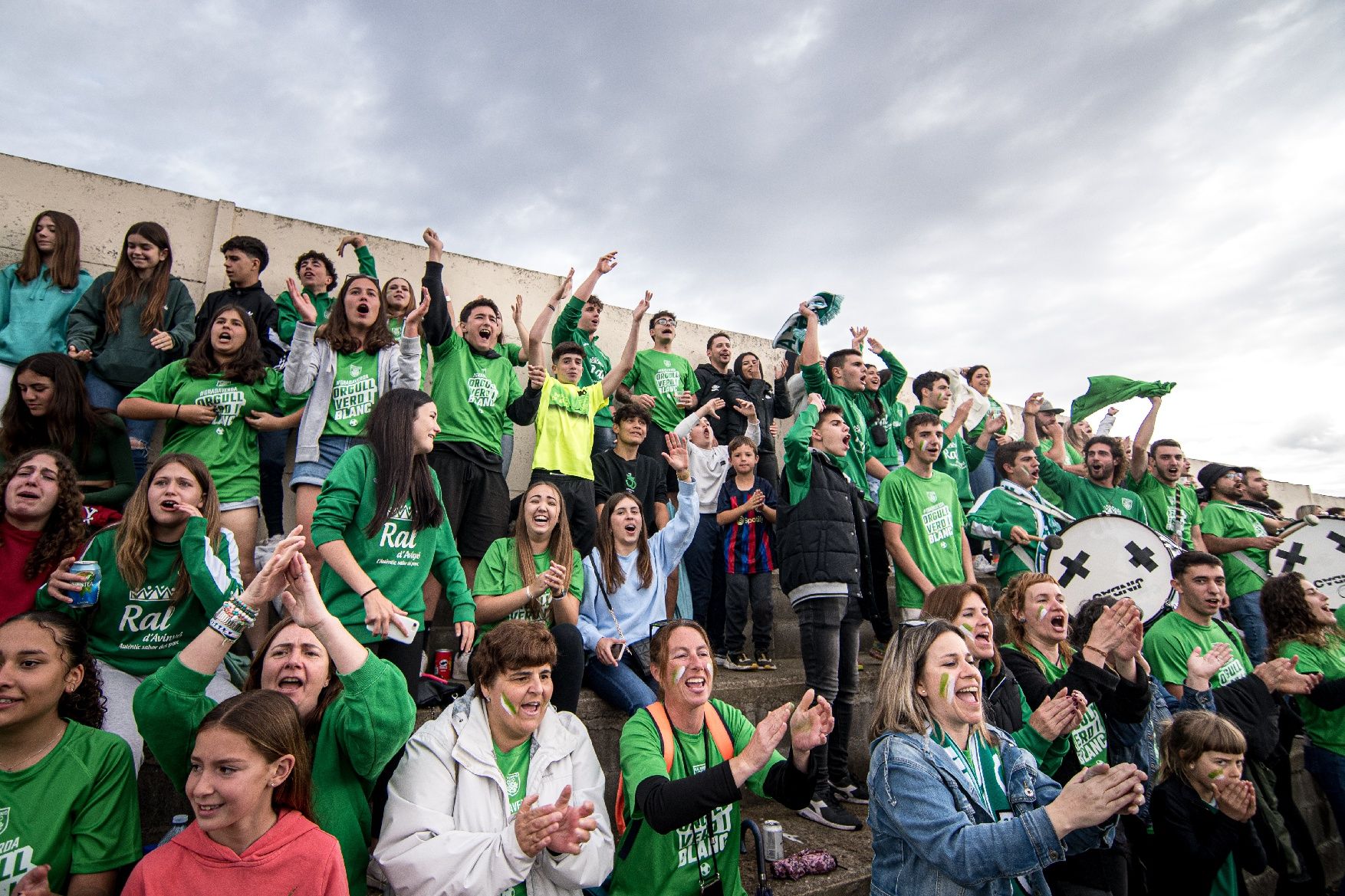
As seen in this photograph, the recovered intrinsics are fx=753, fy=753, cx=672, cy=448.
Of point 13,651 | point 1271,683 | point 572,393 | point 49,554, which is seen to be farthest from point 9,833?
point 1271,683

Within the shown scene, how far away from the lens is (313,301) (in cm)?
536

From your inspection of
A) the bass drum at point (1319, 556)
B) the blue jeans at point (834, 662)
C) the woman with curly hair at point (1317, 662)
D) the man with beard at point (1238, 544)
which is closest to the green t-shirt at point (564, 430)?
the blue jeans at point (834, 662)

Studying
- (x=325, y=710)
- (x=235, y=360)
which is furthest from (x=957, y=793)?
A: (x=235, y=360)

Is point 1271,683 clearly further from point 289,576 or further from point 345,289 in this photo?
point 345,289

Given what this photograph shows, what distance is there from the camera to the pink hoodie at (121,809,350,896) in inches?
73.8

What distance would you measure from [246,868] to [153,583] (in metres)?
1.54

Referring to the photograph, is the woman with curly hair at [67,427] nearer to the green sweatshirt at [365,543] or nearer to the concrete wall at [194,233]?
the green sweatshirt at [365,543]

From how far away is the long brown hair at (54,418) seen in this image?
3.83 meters

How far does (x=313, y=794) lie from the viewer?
230 centimetres

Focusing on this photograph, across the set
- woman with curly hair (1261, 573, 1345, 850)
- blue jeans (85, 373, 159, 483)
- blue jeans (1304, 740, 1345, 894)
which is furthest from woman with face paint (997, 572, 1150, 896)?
blue jeans (85, 373, 159, 483)

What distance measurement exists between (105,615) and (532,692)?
1.76m

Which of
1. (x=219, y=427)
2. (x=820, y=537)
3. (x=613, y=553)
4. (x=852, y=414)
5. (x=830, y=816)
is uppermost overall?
(x=852, y=414)

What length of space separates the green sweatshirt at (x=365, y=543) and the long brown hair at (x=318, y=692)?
0.56 meters

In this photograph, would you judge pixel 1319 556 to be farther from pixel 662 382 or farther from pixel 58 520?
pixel 58 520
